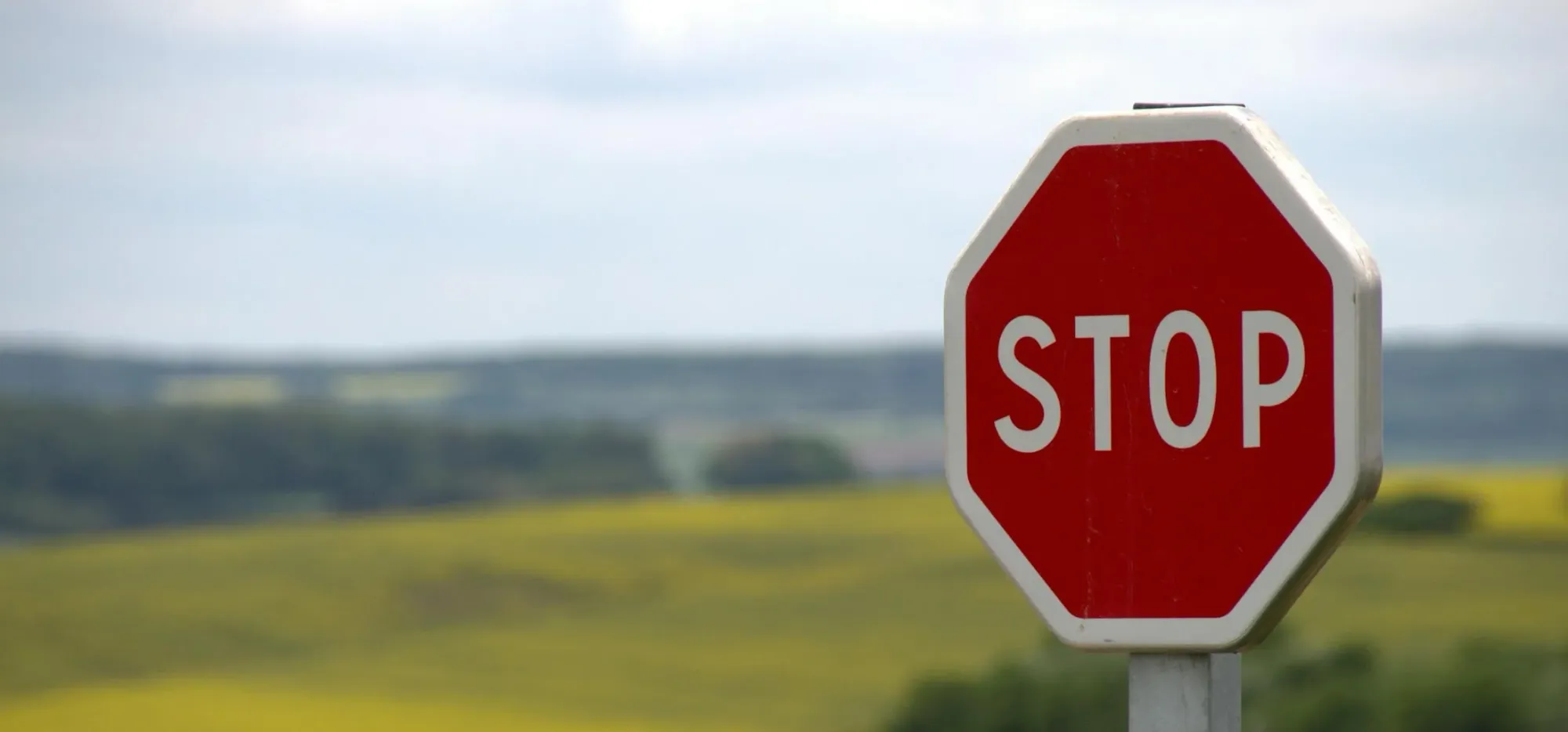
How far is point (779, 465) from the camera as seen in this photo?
293ft

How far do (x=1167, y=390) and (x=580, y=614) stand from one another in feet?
196

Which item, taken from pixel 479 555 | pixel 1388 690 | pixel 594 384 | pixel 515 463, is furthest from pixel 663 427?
pixel 1388 690

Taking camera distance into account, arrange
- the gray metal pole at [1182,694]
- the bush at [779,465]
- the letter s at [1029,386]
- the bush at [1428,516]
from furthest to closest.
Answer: the bush at [779,465] < the bush at [1428,516] < the letter s at [1029,386] < the gray metal pole at [1182,694]

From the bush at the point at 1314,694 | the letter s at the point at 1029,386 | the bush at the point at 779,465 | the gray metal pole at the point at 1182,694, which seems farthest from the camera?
the bush at the point at 779,465

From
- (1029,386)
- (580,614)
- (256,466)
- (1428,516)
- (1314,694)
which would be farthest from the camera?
(256,466)

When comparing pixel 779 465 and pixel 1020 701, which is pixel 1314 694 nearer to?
pixel 1020 701

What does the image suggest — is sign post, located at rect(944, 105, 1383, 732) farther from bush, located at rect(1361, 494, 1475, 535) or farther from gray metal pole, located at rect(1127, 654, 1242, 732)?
bush, located at rect(1361, 494, 1475, 535)

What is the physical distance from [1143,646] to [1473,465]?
82.8m

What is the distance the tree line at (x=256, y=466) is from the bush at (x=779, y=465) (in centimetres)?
326

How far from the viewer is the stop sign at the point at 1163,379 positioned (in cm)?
253

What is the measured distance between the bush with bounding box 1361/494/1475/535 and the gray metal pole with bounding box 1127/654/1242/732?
62.6 metres

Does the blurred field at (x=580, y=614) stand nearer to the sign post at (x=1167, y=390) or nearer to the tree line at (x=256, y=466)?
the tree line at (x=256, y=466)

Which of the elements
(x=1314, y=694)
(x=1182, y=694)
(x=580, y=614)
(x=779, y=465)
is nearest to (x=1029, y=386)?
(x=1182, y=694)

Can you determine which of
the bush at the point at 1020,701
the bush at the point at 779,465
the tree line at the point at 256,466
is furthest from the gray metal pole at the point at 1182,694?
the bush at the point at 779,465
